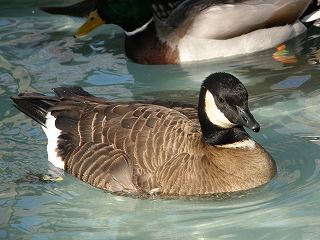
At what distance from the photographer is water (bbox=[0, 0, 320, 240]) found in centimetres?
595

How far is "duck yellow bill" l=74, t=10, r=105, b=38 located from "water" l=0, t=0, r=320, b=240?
24 centimetres

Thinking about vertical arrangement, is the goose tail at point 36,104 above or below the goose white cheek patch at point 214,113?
below

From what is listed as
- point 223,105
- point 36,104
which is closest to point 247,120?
point 223,105

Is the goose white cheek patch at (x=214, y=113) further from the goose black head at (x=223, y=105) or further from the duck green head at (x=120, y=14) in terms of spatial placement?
the duck green head at (x=120, y=14)

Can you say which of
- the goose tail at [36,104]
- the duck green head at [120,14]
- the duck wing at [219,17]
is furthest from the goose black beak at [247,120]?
the duck green head at [120,14]

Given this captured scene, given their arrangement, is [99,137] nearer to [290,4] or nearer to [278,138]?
[278,138]

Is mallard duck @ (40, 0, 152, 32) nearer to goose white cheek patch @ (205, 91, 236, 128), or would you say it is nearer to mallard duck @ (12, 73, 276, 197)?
mallard duck @ (12, 73, 276, 197)

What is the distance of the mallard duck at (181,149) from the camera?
614cm

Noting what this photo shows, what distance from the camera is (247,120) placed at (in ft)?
19.6

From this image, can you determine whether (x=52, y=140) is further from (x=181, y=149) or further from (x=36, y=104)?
(x=181, y=149)

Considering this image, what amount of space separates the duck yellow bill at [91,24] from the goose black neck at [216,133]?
3.39 meters

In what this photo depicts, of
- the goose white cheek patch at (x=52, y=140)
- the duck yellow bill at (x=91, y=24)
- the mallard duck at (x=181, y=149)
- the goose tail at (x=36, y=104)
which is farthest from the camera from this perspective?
the duck yellow bill at (x=91, y=24)

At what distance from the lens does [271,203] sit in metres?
6.12

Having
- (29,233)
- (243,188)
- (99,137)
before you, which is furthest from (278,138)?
(29,233)
